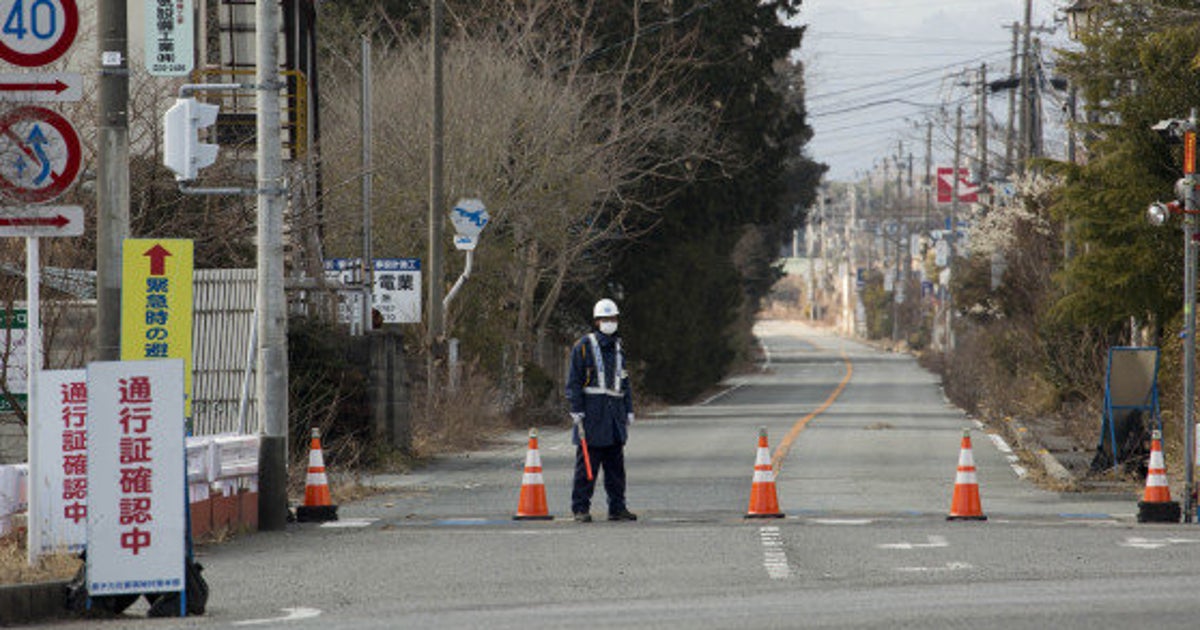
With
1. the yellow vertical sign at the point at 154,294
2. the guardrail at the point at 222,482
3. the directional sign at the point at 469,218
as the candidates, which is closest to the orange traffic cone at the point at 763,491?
the guardrail at the point at 222,482

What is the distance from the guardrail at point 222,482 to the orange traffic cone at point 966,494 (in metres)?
5.99

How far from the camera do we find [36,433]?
45.5ft

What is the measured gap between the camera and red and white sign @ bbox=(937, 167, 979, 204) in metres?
76.9

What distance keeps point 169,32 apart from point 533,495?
6612mm

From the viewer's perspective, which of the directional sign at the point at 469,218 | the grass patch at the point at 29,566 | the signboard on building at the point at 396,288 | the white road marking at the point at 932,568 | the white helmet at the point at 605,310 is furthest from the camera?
the directional sign at the point at 469,218

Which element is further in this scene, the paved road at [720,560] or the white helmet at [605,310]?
the white helmet at [605,310]

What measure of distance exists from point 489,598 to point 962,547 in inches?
187

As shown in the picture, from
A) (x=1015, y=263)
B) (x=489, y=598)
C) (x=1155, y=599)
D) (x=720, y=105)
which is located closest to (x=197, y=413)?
(x=489, y=598)

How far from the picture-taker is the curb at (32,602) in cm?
1236

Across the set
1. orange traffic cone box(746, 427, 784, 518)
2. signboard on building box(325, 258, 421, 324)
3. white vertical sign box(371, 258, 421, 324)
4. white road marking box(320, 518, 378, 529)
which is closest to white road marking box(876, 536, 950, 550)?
orange traffic cone box(746, 427, 784, 518)

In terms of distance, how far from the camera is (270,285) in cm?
1886

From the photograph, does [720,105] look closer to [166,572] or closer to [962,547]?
[962,547]

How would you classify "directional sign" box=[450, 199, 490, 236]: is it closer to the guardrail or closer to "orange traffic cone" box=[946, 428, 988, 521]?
the guardrail

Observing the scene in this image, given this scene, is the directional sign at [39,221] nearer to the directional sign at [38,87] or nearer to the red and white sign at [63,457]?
the directional sign at [38,87]
